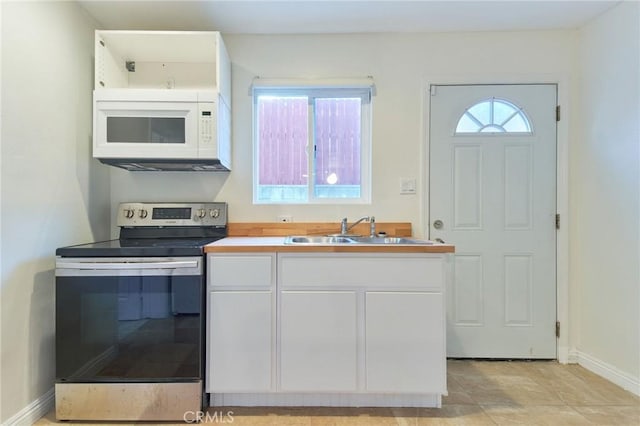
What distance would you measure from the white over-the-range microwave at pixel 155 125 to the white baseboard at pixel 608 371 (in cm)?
275

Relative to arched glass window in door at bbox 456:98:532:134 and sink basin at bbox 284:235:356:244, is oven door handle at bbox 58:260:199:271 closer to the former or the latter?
sink basin at bbox 284:235:356:244

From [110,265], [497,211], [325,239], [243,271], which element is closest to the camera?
[110,265]

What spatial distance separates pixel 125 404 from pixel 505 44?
125 inches

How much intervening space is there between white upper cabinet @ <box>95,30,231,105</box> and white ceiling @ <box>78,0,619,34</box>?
19 cm

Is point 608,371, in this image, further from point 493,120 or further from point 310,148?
point 310,148

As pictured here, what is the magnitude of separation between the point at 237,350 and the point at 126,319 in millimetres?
551

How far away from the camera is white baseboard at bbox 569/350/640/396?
6.13ft

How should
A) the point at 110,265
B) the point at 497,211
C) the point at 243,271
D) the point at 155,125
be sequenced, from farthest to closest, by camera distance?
the point at 497,211, the point at 155,125, the point at 243,271, the point at 110,265

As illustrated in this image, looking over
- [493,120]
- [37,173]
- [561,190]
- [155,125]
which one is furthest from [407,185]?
[37,173]

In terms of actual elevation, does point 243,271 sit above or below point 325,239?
below

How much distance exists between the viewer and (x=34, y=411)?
5.20ft

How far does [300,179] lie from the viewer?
7.76 ft

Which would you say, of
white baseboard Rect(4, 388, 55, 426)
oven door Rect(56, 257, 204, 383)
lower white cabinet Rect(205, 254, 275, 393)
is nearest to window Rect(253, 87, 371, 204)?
lower white cabinet Rect(205, 254, 275, 393)

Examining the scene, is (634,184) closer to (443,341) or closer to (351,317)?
(443,341)
